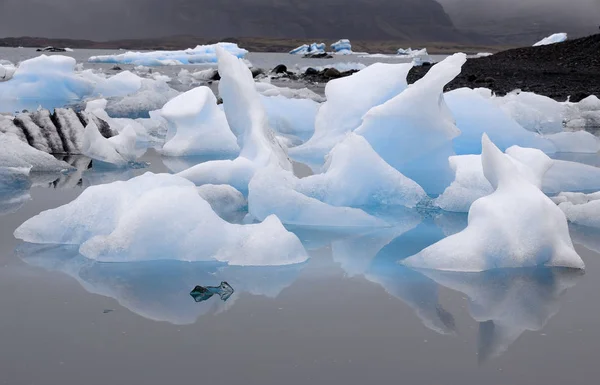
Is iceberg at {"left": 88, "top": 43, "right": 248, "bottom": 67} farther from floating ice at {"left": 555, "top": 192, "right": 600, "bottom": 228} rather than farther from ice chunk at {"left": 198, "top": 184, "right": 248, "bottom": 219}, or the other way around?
floating ice at {"left": 555, "top": 192, "right": 600, "bottom": 228}

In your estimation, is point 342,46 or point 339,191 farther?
point 342,46

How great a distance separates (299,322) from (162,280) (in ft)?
2.49

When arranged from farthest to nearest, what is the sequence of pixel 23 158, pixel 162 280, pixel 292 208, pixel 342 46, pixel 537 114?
pixel 342 46, pixel 537 114, pixel 23 158, pixel 292 208, pixel 162 280

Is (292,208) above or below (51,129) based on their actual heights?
above

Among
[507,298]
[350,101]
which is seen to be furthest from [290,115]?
[507,298]

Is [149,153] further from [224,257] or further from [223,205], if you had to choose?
[224,257]

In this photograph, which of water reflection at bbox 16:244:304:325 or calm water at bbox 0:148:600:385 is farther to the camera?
water reflection at bbox 16:244:304:325

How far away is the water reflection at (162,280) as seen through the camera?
9.52ft

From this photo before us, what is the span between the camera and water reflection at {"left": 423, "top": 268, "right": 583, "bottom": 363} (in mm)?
2689

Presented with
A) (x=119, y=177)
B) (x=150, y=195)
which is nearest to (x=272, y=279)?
(x=150, y=195)

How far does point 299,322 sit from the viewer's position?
8.99ft

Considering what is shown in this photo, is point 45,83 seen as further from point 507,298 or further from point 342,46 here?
point 342,46

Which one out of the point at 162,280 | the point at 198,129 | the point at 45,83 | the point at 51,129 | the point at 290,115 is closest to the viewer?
the point at 162,280

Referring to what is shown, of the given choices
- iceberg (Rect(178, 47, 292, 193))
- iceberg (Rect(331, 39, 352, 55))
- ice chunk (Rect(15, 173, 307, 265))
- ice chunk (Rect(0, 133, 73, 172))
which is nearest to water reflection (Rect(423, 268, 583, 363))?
ice chunk (Rect(15, 173, 307, 265))
